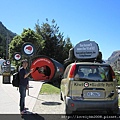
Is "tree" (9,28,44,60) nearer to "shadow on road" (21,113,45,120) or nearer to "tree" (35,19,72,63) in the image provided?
"tree" (35,19,72,63)

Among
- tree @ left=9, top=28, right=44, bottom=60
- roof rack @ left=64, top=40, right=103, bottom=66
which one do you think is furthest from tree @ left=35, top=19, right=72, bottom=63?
roof rack @ left=64, top=40, right=103, bottom=66

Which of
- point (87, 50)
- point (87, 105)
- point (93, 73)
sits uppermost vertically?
point (87, 50)

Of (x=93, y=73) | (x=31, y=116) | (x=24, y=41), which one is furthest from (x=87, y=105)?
(x=24, y=41)

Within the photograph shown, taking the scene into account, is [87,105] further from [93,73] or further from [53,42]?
[53,42]

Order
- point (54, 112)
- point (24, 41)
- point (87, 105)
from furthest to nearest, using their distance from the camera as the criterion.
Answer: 1. point (24, 41)
2. point (54, 112)
3. point (87, 105)

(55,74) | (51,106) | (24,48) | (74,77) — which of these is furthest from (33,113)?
(55,74)

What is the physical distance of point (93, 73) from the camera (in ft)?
23.6

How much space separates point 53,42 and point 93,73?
45.6m

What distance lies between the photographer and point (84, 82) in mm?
6980

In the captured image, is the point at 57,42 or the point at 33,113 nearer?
the point at 33,113

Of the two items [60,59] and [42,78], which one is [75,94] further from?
[60,59]

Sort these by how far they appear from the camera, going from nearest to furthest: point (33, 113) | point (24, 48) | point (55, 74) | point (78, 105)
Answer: point (78, 105), point (33, 113), point (24, 48), point (55, 74)

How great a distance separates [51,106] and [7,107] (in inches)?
67.6

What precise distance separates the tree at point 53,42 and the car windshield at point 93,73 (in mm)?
43270
